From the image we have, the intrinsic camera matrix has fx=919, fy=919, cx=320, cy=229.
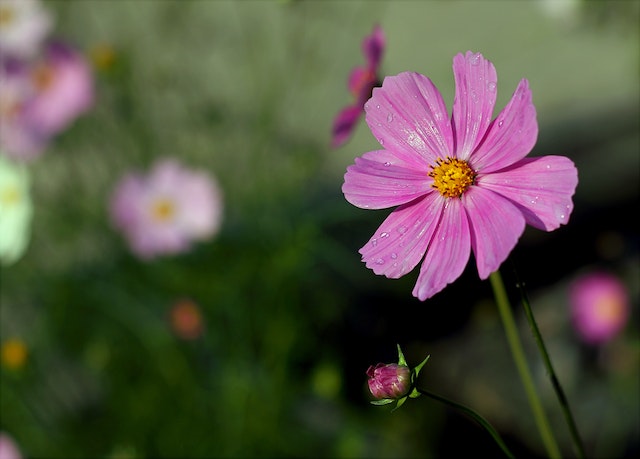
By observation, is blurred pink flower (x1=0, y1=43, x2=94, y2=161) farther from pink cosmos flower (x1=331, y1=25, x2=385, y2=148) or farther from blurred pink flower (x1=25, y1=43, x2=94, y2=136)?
pink cosmos flower (x1=331, y1=25, x2=385, y2=148)

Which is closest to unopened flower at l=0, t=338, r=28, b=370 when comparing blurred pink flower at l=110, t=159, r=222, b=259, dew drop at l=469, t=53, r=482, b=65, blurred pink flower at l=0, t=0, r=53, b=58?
blurred pink flower at l=110, t=159, r=222, b=259

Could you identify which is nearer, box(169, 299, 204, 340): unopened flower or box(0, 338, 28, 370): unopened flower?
box(0, 338, 28, 370): unopened flower

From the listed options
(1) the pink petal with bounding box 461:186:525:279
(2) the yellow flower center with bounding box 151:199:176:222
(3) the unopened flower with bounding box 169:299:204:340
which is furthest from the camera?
(2) the yellow flower center with bounding box 151:199:176:222

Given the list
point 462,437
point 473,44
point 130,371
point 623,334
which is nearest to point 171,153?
point 130,371

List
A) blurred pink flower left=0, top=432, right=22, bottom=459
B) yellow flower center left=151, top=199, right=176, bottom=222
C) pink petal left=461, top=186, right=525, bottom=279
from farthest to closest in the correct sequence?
yellow flower center left=151, top=199, right=176, bottom=222
blurred pink flower left=0, top=432, right=22, bottom=459
pink petal left=461, top=186, right=525, bottom=279

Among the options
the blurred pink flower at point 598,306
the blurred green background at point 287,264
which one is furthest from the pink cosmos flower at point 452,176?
the blurred pink flower at point 598,306

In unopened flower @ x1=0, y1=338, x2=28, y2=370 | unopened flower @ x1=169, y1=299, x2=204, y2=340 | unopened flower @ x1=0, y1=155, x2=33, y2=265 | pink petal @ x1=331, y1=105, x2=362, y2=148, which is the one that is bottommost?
pink petal @ x1=331, y1=105, x2=362, y2=148

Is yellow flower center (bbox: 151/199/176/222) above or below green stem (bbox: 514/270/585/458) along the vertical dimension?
above

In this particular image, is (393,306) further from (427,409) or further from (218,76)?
(218,76)
